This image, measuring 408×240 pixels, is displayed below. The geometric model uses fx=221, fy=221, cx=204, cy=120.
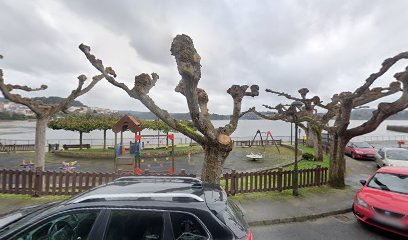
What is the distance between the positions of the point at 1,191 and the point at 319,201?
449 inches

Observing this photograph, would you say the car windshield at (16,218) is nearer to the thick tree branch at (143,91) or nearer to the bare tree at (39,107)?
the thick tree branch at (143,91)

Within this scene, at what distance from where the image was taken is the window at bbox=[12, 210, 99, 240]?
270 cm

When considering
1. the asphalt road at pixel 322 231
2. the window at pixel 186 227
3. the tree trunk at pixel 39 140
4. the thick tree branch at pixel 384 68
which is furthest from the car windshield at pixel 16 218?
the thick tree branch at pixel 384 68

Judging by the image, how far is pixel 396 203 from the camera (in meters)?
5.33

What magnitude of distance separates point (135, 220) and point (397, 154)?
15854 mm

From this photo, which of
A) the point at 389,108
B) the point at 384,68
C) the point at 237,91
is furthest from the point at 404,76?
the point at 237,91

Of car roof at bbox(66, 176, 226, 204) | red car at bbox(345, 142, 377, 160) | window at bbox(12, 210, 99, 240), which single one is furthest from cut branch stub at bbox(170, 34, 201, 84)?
red car at bbox(345, 142, 377, 160)

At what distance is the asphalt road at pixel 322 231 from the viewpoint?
5.49 metres

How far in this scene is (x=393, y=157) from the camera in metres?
12.7

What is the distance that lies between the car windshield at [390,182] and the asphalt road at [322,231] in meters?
1.17

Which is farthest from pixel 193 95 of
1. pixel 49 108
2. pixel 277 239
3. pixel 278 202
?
pixel 49 108

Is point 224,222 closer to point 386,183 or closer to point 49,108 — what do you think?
point 386,183

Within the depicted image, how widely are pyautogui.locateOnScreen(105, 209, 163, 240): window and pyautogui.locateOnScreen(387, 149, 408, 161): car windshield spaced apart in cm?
1514

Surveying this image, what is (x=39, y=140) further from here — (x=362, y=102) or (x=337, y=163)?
(x=362, y=102)
